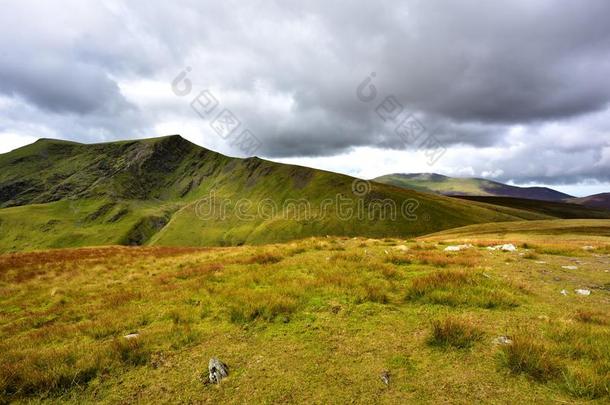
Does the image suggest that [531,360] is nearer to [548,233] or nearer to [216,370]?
[216,370]

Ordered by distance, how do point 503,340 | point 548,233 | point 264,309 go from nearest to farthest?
point 503,340 < point 264,309 < point 548,233

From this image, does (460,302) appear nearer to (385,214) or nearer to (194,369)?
(194,369)

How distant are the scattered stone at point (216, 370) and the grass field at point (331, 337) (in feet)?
0.54

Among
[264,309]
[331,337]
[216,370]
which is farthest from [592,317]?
[216,370]

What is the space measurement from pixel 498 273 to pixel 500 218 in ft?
503

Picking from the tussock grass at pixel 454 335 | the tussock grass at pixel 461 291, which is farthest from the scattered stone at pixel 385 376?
the tussock grass at pixel 461 291

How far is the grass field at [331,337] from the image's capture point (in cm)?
576

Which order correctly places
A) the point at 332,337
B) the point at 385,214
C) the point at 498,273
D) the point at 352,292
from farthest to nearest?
the point at 385,214, the point at 498,273, the point at 352,292, the point at 332,337

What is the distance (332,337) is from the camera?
304 inches

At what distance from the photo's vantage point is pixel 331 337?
773 cm

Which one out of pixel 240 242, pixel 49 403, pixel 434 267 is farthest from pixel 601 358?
pixel 240 242

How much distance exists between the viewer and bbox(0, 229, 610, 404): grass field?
576cm

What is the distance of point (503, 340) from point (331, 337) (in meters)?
3.91

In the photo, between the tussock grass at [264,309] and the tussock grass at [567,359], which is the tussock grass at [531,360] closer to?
the tussock grass at [567,359]
